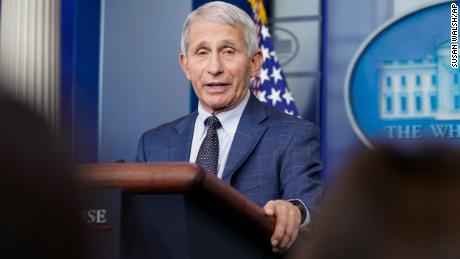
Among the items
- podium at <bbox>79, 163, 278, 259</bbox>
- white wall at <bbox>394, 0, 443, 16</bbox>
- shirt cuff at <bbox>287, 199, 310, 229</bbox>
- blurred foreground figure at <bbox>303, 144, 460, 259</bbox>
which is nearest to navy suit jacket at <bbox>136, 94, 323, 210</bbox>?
shirt cuff at <bbox>287, 199, 310, 229</bbox>

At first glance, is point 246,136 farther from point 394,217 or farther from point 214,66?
point 394,217

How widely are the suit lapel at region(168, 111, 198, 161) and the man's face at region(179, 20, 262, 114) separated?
0.12m

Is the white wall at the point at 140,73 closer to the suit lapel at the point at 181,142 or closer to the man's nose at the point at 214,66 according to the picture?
the man's nose at the point at 214,66

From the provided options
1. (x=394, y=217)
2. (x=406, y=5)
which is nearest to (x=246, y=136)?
(x=394, y=217)

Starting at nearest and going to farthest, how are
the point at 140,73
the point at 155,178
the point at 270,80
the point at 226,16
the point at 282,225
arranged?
the point at 155,178 < the point at 282,225 < the point at 226,16 < the point at 270,80 < the point at 140,73

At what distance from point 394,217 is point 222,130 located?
6.60 feet

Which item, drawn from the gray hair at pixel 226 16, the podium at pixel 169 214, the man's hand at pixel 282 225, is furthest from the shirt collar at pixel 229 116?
the podium at pixel 169 214

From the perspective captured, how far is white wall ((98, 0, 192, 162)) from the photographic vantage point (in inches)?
199

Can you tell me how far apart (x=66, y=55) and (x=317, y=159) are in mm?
2878

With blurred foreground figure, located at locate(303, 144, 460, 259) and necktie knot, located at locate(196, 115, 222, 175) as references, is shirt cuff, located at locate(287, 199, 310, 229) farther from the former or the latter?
blurred foreground figure, located at locate(303, 144, 460, 259)

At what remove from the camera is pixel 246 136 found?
2.32 metres

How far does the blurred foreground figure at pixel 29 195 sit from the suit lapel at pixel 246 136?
5.72 ft

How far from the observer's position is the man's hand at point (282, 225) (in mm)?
1683

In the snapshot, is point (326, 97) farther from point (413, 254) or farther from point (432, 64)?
point (413, 254)
